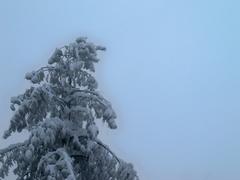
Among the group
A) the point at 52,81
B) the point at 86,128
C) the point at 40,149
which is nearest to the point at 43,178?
the point at 40,149

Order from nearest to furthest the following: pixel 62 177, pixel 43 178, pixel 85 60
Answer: pixel 62 177 < pixel 43 178 < pixel 85 60

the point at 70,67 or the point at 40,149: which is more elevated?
the point at 70,67

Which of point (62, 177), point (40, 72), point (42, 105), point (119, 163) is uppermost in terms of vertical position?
point (40, 72)

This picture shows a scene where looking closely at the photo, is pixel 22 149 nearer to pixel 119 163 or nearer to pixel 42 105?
pixel 42 105

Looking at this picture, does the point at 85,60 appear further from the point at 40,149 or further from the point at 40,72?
the point at 40,149

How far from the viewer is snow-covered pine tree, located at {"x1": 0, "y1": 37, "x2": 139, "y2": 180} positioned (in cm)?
862

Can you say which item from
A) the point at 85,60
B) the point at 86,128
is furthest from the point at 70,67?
the point at 86,128

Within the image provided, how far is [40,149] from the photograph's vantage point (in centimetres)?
899

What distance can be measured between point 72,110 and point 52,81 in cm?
79

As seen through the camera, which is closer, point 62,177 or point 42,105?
point 62,177

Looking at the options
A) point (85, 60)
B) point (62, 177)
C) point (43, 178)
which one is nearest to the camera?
point (62, 177)

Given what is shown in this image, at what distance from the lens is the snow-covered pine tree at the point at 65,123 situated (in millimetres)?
8617

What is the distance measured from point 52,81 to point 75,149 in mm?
1399

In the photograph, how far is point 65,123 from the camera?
8.98 m
